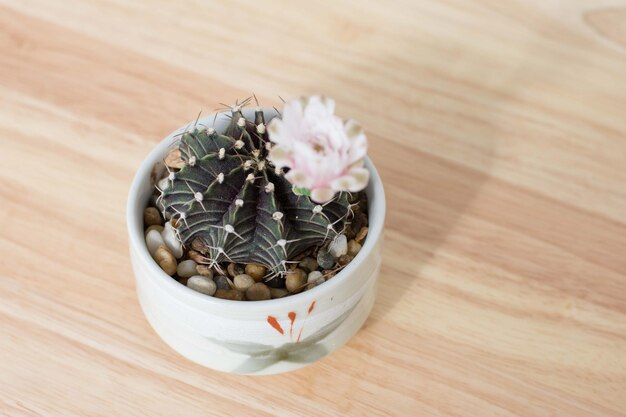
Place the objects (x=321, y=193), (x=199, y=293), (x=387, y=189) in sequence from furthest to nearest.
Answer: (x=387, y=189) < (x=199, y=293) < (x=321, y=193)

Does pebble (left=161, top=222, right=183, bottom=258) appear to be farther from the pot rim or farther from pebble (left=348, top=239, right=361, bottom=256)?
pebble (left=348, top=239, right=361, bottom=256)

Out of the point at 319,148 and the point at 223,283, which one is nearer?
the point at 319,148

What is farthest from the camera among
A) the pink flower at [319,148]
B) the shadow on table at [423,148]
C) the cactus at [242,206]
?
the shadow on table at [423,148]

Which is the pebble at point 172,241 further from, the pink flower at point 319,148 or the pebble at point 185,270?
the pink flower at point 319,148

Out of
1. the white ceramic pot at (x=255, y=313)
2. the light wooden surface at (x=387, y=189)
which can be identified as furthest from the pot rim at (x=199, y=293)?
the light wooden surface at (x=387, y=189)

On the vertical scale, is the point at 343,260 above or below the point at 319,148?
below

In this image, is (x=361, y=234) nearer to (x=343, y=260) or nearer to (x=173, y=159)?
(x=343, y=260)

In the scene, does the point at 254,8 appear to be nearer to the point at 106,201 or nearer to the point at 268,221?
the point at 106,201

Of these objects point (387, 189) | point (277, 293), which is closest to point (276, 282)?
point (277, 293)
